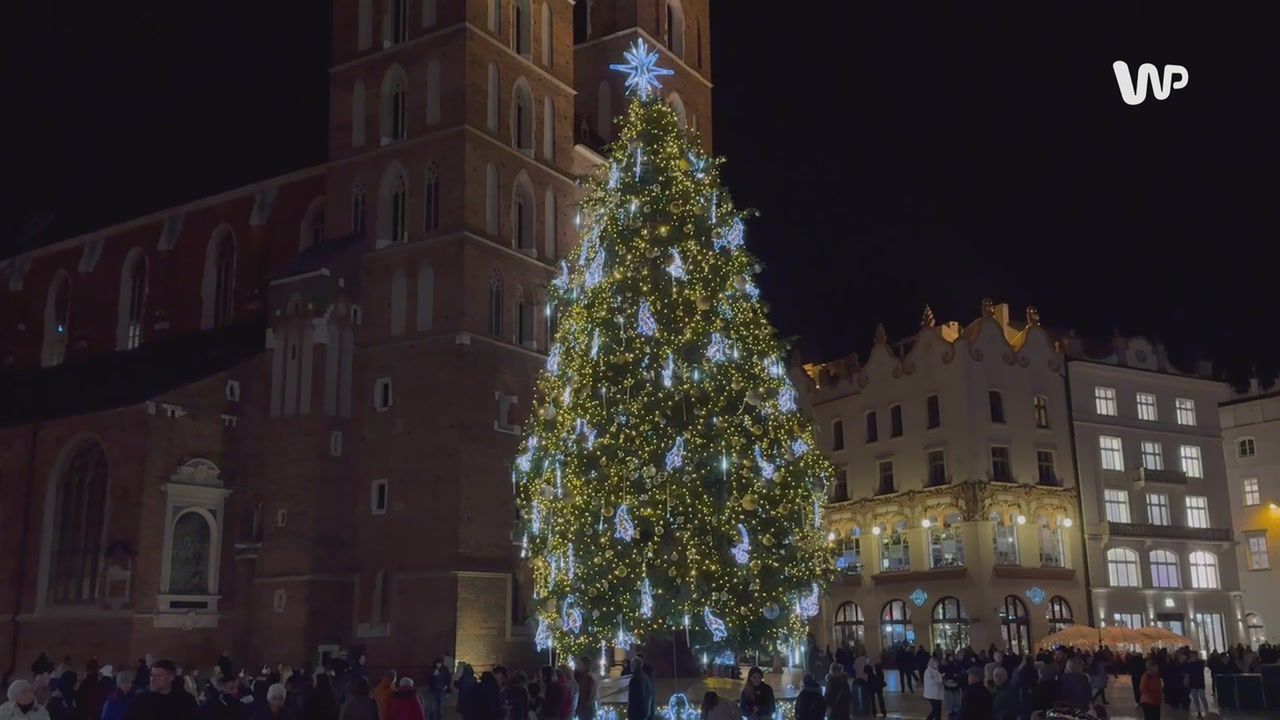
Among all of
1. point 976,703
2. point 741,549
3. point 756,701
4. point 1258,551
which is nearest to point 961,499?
point 1258,551

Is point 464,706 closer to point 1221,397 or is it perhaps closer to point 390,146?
point 390,146

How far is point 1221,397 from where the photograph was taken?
189 ft

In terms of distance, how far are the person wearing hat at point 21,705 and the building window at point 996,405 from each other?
43116mm

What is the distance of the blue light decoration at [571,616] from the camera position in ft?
88.5

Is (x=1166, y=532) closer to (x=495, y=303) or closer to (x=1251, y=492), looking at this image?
(x=1251, y=492)

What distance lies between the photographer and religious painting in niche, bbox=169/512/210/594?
41.5 metres

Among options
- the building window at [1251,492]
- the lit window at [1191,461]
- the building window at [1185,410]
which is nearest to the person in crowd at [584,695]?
the lit window at [1191,461]

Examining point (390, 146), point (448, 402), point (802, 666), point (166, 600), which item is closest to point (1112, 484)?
point (802, 666)

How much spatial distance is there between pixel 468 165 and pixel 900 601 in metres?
25.4

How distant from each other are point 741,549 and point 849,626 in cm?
2857

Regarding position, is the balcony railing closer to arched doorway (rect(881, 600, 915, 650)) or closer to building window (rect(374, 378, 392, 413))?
arched doorway (rect(881, 600, 915, 650))

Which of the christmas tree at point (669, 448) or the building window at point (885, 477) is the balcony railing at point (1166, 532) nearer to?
the building window at point (885, 477)

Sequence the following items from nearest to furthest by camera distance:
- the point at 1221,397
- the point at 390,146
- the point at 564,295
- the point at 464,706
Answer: the point at 464,706
the point at 564,295
the point at 390,146
the point at 1221,397

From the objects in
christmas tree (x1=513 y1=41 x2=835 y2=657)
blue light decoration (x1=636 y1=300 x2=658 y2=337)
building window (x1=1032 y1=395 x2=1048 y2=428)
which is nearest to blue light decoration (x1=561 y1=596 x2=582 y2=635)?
christmas tree (x1=513 y1=41 x2=835 y2=657)
